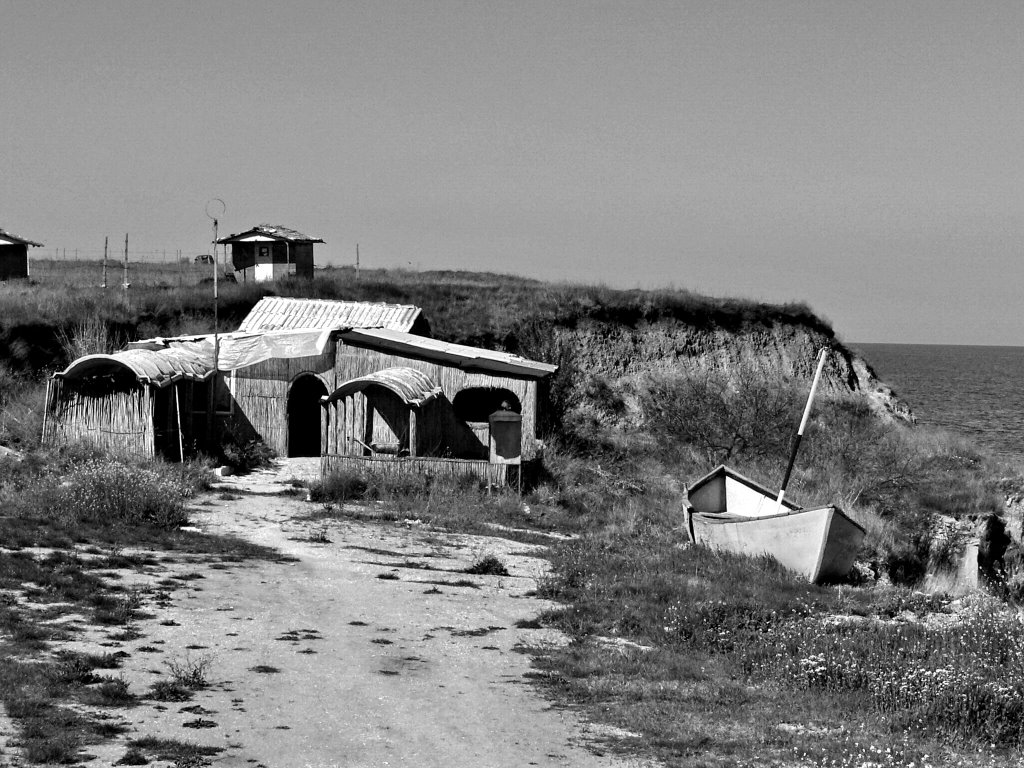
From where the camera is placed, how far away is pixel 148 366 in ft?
90.9

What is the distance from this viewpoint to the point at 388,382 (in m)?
27.6

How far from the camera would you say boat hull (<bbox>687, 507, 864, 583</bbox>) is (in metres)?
20.4

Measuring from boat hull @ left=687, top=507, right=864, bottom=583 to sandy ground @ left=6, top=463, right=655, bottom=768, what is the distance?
377 cm

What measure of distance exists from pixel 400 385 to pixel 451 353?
2535 mm

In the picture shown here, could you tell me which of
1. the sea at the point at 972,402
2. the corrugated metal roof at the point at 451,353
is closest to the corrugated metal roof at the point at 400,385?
the corrugated metal roof at the point at 451,353

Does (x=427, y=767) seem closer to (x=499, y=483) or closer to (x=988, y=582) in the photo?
(x=499, y=483)

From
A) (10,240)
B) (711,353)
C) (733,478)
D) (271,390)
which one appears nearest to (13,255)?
(10,240)

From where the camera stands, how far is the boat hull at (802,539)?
20359 mm

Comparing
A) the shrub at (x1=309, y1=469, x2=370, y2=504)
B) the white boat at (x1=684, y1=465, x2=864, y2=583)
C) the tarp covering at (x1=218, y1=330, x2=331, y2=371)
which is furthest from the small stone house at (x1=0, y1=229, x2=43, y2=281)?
the white boat at (x1=684, y1=465, x2=864, y2=583)

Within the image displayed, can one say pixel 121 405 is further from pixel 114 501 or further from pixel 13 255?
pixel 13 255

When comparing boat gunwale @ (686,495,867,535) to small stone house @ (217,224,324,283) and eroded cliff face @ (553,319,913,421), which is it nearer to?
eroded cliff face @ (553,319,913,421)

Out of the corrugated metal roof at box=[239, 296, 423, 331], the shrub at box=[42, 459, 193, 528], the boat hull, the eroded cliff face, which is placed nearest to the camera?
the boat hull

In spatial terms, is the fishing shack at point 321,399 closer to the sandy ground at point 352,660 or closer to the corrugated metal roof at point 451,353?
the corrugated metal roof at point 451,353

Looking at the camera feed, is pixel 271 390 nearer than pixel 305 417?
Yes
